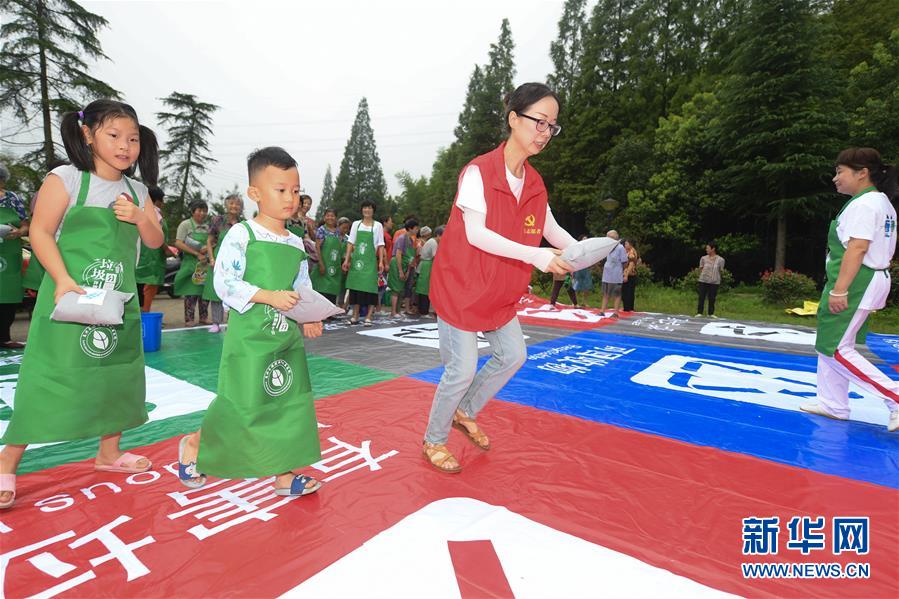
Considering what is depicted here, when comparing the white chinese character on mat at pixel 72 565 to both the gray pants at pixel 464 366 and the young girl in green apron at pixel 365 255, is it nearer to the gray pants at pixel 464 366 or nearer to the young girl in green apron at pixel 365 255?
the gray pants at pixel 464 366

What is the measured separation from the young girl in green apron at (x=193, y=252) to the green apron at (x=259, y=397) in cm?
498

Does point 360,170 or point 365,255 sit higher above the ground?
point 360,170

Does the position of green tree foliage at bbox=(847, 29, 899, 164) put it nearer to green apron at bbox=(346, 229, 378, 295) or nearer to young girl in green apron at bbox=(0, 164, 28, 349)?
green apron at bbox=(346, 229, 378, 295)

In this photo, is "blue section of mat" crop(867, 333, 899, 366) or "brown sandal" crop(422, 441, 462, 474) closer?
"brown sandal" crop(422, 441, 462, 474)

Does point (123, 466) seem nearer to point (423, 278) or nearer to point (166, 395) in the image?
point (166, 395)

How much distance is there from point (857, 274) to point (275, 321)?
11.9 ft

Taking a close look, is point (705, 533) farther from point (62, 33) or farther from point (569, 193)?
point (569, 193)

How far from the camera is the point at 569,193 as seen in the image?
26.2m

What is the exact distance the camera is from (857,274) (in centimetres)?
307

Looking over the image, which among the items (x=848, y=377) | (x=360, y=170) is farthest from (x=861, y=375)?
(x=360, y=170)

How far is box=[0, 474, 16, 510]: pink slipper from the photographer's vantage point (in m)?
1.85

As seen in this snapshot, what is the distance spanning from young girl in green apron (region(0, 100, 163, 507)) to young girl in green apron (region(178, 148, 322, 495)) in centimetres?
48

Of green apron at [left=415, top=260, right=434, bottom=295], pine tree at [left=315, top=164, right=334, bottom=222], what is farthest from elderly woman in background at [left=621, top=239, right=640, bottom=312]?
pine tree at [left=315, top=164, right=334, bottom=222]

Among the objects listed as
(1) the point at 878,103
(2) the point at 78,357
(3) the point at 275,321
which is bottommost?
(2) the point at 78,357
